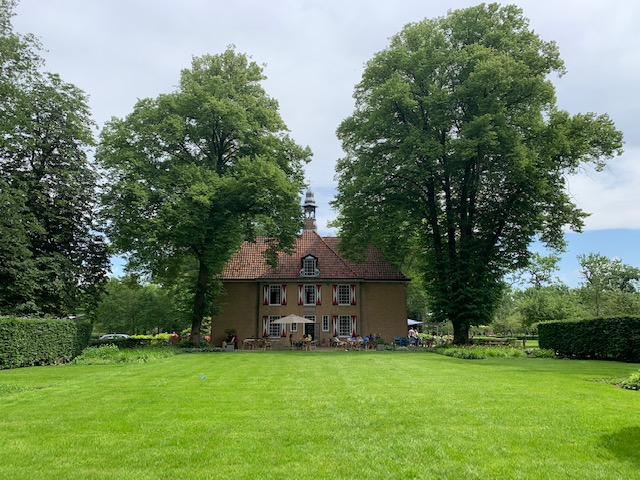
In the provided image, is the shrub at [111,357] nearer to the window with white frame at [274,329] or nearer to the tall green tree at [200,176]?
the tall green tree at [200,176]

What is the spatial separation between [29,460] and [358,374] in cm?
881

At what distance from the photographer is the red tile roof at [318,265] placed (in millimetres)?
32812

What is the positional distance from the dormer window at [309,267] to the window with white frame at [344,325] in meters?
3.55

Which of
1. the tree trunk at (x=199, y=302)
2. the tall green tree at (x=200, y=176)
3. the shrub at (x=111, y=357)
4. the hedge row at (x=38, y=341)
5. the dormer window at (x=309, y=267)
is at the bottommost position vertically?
the shrub at (x=111, y=357)

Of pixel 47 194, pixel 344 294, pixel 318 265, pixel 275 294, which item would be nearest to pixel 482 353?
pixel 344 294

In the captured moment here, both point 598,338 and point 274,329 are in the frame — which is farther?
point 274,329

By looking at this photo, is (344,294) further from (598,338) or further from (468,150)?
(598,338)

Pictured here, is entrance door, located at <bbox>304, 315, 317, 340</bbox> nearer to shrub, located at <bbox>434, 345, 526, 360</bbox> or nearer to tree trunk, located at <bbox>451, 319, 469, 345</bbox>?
→ tree trunk, located at <bbox>451, 319, 469, 345</bbox>

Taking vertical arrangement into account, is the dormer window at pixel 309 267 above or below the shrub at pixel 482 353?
above

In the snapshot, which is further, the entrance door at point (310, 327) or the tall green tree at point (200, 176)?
the entrance door at point (310, 327)

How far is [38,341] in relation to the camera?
58.6ft

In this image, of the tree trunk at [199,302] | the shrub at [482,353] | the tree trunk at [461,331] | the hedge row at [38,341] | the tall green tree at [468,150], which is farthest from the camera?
the tree trunk at [199,302]

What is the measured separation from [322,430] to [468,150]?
63.3 ft

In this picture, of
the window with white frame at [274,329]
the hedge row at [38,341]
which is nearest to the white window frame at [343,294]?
the window with white frame at [274,329]
